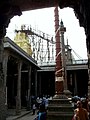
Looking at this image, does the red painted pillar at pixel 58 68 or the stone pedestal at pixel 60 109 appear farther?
the red painted pillar at pixel 58 68

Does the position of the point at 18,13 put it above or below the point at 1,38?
above

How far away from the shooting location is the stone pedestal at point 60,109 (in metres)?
13.2

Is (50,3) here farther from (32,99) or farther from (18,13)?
(32,99)

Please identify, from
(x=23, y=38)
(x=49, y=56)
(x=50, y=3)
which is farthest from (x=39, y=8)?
(x=49, y=56)

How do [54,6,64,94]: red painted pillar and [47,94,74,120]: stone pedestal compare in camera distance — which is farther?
[54,6,64,94]: red painted pillar

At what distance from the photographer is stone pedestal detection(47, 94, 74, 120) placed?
13195 millimetres

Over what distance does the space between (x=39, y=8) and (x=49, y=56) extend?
3437cm

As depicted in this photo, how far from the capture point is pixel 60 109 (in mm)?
13586

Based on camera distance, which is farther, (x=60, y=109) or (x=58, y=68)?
(x=58, y=68)

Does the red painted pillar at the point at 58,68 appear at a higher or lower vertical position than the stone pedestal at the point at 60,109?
higher

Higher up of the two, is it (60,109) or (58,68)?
(58,68)

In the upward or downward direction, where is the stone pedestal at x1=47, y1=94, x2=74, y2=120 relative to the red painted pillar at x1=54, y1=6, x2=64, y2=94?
downward

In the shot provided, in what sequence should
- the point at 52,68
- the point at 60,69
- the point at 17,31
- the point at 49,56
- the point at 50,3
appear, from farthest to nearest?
the point at 49,56 < the point at 17,31 < the point at 52,68 < the point at 60,69 < the point at 50,3

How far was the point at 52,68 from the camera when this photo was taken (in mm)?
28172
